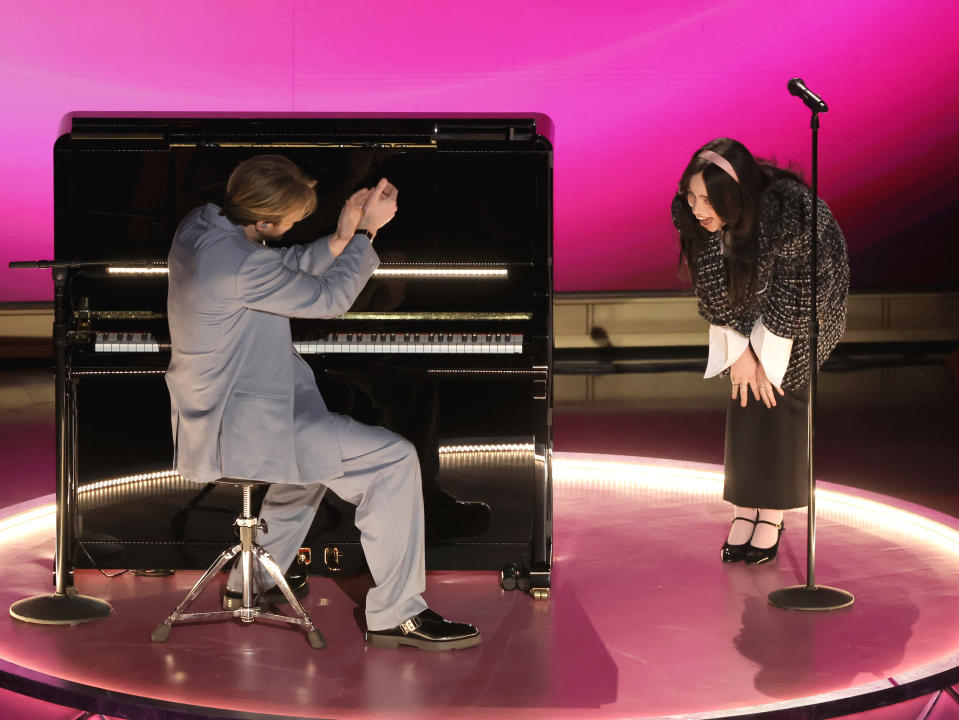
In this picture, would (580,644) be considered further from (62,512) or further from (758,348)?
(62,512)

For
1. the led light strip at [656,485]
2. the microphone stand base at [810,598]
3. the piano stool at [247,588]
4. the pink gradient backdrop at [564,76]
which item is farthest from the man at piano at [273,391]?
the pink gradient backdrop at [564,76]

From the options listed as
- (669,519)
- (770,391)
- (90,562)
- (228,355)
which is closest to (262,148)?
(228,355)

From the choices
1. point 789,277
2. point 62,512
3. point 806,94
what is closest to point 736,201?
point 789,277

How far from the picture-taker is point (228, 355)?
3410 mm

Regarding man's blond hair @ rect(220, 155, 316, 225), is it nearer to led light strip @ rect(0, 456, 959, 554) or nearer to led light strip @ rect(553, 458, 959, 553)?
led light strip @ rect(0, 456, 959, 554)

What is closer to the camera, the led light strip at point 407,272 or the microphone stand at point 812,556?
the microphone stand at point 812,556

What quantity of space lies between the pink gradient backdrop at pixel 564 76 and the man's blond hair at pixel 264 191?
545 cm

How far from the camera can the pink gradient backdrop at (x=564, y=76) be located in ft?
28.8

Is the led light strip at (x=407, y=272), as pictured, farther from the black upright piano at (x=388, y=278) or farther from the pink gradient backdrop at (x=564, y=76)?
the pink gradient backdrop at (x=564, y=76)

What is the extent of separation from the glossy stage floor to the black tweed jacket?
79 centimetres

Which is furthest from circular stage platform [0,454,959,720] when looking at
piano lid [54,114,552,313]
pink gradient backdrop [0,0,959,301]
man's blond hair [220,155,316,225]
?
pink gradient backdrop [0,0,959,301]

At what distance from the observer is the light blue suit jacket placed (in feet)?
11.0

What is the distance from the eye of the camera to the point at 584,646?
3.54m

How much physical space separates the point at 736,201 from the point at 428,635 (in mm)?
1721
